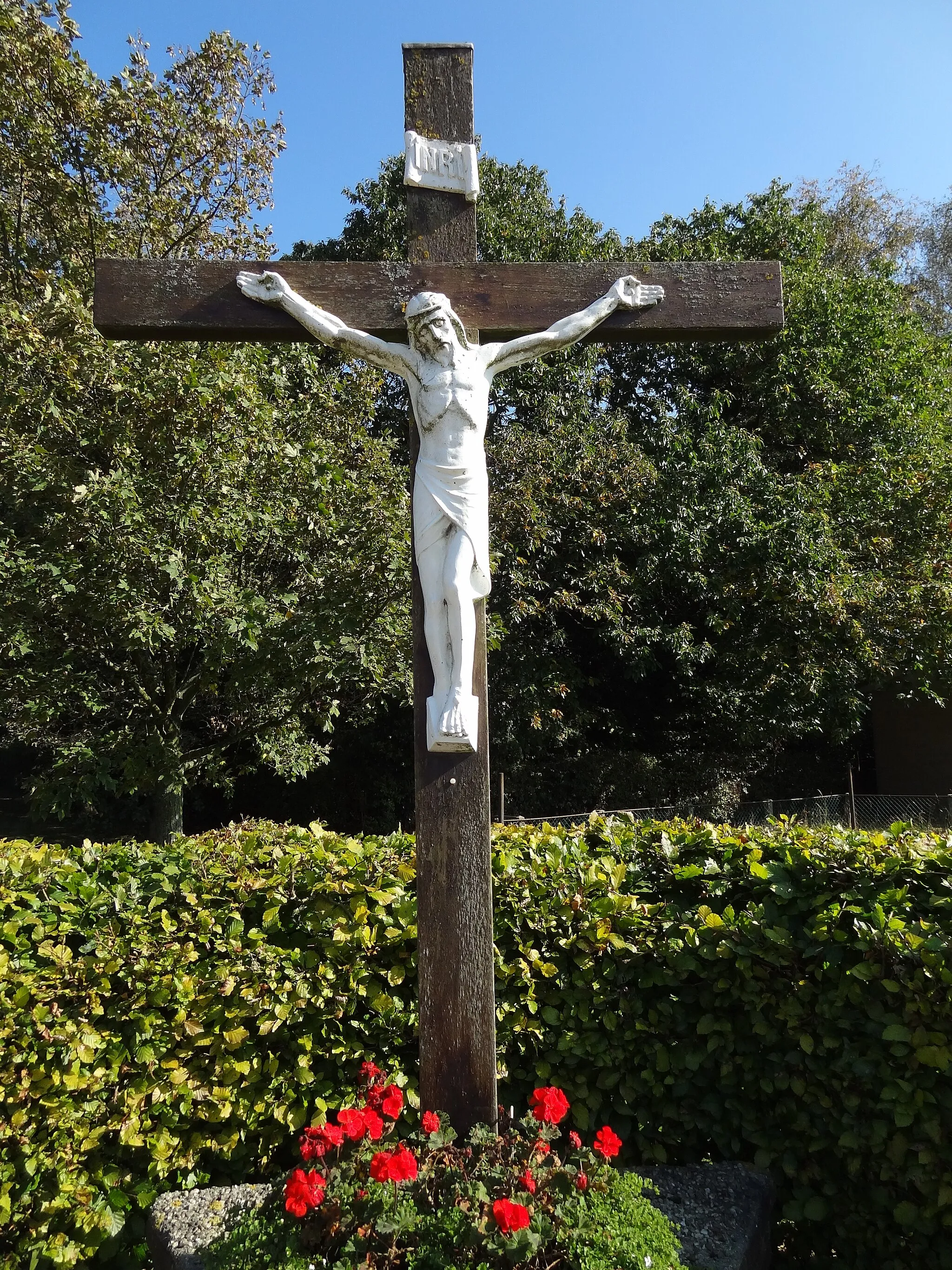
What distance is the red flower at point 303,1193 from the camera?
2.40 meters

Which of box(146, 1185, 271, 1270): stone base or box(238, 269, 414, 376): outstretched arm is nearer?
box(146, 1185, 271, 1270): stone base

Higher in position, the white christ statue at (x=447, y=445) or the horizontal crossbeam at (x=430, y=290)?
the horizontal crossbeam at (x=430, y=290)

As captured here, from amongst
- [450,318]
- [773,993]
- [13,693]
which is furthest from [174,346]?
[773,993]

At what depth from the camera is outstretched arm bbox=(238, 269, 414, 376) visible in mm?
3189

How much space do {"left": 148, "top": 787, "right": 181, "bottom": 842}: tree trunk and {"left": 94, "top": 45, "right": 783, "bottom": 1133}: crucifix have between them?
19.5 feet

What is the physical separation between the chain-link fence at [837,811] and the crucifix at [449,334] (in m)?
7.02

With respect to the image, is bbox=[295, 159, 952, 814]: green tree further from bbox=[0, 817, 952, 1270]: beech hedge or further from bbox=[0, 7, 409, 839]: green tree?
bbox=[0, 817, 952, 1270]: beech hedge

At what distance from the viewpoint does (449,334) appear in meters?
3.09

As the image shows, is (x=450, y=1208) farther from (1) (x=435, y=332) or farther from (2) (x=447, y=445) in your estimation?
(1) (x=435, y=332)

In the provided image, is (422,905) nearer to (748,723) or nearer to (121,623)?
(121,623)

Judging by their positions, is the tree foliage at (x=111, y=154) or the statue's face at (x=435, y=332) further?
the tree foliage at (x=111, y=154)

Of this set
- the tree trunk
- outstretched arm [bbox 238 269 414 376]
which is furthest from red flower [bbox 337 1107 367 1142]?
the tree trunk

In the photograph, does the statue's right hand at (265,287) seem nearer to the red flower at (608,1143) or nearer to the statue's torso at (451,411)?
the statue's torso at (451,411)

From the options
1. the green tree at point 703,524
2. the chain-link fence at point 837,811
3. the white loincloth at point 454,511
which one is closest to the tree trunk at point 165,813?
the chain-link fence at point 837,811
